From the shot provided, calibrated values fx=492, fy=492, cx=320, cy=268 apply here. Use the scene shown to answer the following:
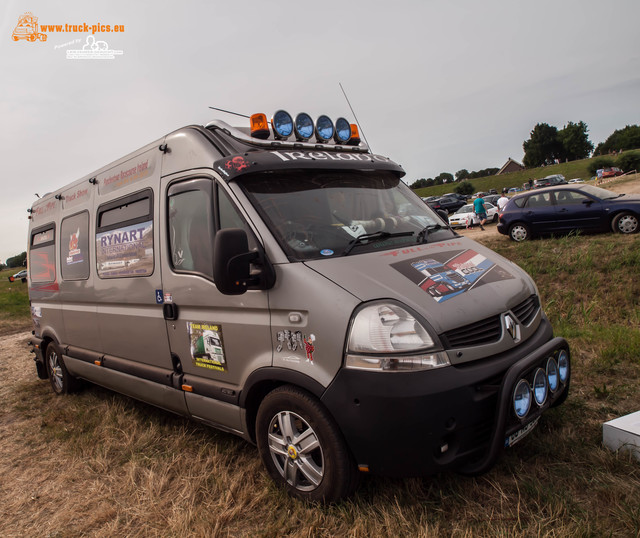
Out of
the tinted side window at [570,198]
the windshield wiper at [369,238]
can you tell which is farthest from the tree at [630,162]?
the windshield wiper at [369,238]

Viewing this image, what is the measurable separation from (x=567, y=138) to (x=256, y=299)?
112 metres

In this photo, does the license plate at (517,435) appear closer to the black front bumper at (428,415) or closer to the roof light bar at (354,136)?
the black front bumper at (428,415)

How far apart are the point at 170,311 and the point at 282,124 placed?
1.68 m

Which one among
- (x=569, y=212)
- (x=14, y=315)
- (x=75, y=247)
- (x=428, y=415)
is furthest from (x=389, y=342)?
(x=14, y=315)

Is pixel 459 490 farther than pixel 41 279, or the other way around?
pixel 41 279

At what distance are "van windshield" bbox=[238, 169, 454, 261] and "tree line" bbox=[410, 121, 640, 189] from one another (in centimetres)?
9582

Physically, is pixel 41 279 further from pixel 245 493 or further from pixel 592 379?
pixel 592 379

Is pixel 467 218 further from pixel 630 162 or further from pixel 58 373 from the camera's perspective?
pixel 630 162

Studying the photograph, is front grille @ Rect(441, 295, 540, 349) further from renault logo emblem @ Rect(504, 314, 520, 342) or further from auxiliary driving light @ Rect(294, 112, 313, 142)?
auxiliary driving light @ Rect(294, 112, 313, 142)

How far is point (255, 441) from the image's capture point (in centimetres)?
332

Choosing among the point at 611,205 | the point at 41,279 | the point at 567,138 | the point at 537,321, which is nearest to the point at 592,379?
the point at 537,321

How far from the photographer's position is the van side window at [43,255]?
6.08m

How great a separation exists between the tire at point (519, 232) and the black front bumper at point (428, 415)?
500 inches

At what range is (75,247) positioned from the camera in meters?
5.42
